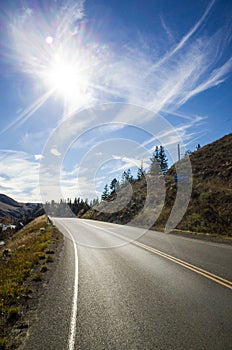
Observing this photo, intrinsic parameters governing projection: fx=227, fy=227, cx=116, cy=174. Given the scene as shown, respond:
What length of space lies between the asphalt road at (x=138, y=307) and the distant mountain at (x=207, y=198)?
11799mm

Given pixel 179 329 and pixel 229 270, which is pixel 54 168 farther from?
pixel 179 329

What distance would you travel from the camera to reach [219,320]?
4.17 meters

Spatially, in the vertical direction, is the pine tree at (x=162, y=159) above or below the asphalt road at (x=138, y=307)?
above

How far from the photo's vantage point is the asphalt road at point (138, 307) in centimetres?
365

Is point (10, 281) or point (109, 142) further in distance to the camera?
point (109, 142)

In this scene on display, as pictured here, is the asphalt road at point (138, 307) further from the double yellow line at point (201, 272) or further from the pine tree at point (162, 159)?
the pine tree at point (162, 159)

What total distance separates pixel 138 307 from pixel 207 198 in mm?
23345

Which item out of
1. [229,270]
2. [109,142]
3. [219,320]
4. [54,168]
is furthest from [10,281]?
[109,142]

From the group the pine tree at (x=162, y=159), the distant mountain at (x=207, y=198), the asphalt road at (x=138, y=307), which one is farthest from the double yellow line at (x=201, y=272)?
the pine tree at (x=162, y=159)

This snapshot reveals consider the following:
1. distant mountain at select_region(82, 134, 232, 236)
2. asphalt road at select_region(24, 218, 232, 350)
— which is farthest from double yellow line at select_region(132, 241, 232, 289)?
distant mountain at select_region(82, 134, 232, 236)

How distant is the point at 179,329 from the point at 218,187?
1087 inches

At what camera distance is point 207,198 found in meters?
26.0

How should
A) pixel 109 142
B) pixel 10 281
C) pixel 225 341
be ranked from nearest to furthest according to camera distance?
pixel 225 341
pixel 10 281
pixel 109 142

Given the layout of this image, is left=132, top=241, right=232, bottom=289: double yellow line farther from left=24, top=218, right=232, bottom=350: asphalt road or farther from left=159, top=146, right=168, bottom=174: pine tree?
left=159, top=146, right=168, bottom=174: pine tree
